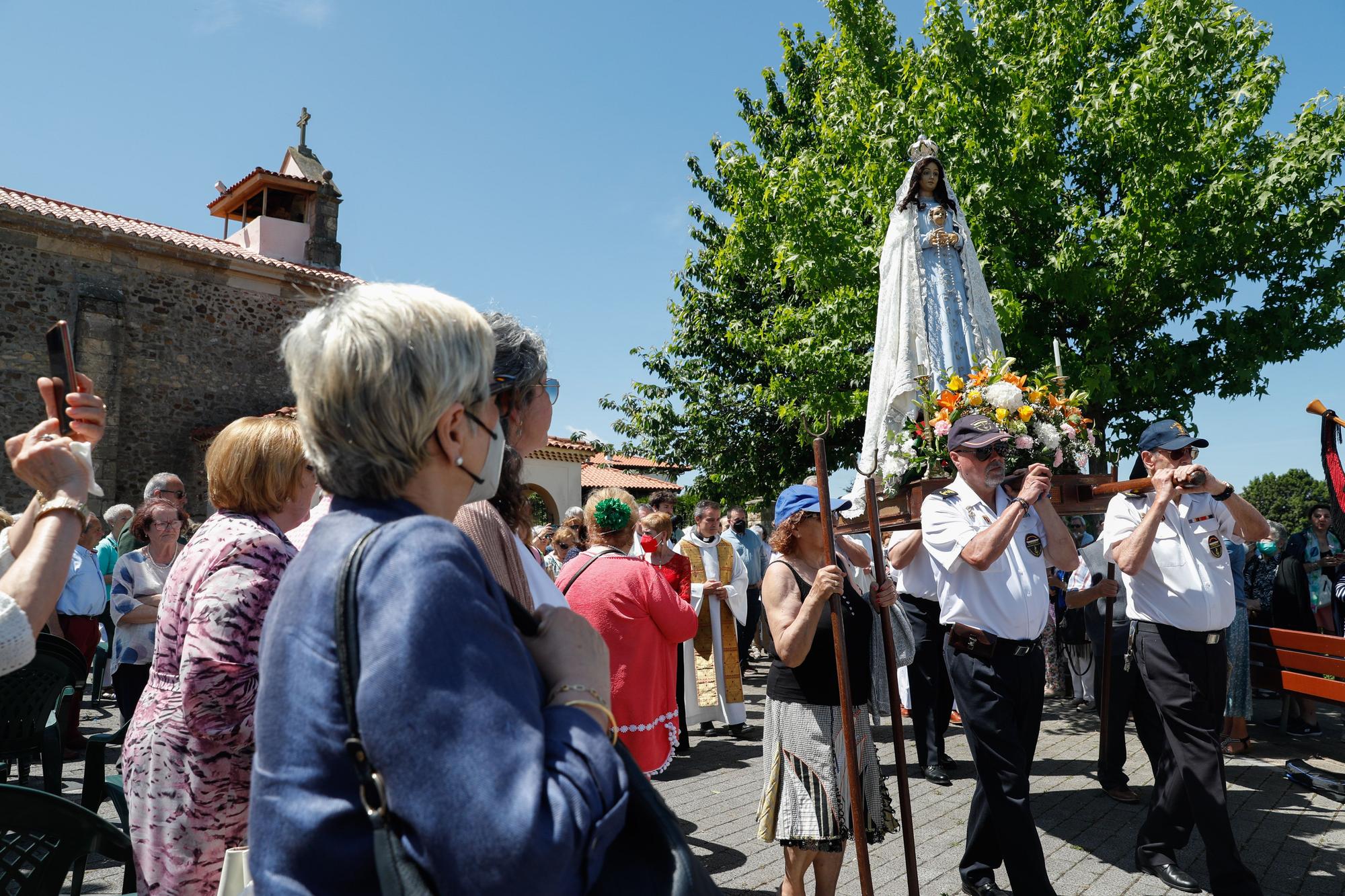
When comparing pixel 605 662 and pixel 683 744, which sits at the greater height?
pixel 605 662

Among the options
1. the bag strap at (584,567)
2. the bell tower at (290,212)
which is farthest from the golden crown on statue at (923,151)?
the bell tower at (290,212)

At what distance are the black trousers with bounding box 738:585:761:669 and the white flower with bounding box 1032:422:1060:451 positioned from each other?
6.49 metres

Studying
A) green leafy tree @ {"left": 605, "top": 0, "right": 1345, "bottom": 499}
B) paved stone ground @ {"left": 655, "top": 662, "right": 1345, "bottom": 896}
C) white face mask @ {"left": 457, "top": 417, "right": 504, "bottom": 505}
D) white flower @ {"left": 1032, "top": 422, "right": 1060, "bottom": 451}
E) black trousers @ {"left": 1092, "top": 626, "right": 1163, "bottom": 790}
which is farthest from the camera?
green leafy tree @ {"left": 605, "top": 0, "right": 1345, "bottom": 499}

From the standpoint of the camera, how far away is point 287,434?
259 cm

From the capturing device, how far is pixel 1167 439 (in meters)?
4.55

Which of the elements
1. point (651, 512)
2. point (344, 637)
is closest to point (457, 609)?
point (344, 637)

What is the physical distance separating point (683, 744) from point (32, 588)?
20.5 feet

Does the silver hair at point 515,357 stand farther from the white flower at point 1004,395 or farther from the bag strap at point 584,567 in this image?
the white flower at point 1004,395

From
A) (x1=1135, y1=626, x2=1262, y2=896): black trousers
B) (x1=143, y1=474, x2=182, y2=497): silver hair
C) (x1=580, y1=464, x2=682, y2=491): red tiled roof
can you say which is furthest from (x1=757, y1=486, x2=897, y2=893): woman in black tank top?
(x1=580, y1=464, x2=682, y2=491): red tiled roof

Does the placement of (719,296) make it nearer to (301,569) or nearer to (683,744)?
(683,744)

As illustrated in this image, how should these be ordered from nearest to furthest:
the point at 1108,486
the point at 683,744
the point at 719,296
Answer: the point at 1108,486
the point at 683,744
the point at 719,296

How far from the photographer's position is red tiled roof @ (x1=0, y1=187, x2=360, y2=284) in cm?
1652

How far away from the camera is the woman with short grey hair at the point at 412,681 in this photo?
1.01 m

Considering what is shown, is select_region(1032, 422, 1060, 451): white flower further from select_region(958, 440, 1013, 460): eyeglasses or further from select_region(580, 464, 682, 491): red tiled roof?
select_region(580, 464, 682, 491): red tiled roof
